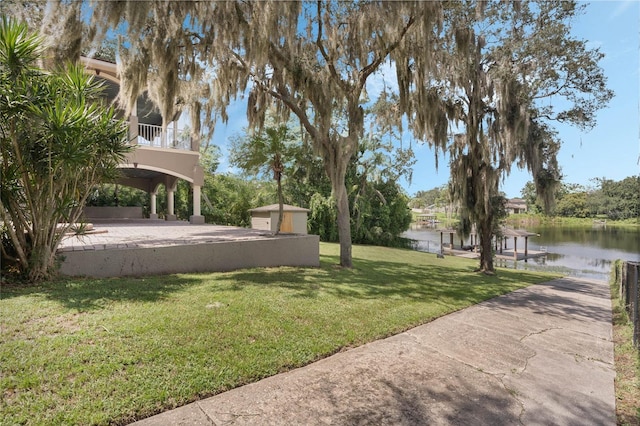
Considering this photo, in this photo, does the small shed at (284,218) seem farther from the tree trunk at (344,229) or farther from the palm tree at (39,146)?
the palm tree at (39,146)

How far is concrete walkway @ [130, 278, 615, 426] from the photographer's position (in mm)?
2246

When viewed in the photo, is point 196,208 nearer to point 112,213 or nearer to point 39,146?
point 112,213

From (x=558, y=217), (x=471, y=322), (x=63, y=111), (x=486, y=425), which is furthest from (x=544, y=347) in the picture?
(x=558, y=217)

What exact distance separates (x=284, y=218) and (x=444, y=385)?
41.0 ft

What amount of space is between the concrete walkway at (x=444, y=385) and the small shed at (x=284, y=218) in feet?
35.5

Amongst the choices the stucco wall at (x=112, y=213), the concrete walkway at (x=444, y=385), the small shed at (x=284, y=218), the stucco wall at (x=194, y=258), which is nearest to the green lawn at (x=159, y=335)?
the concrete walkway at (x=444, y=385)

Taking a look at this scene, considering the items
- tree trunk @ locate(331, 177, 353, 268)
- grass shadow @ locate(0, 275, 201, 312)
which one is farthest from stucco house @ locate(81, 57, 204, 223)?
grass shadow @ locate(0, 275, 201, 312)

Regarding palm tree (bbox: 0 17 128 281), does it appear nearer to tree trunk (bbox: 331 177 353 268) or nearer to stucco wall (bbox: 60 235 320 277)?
stucco wall (bbox: 60 235 320 277)

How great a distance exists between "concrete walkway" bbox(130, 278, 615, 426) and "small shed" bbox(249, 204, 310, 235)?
10834mm

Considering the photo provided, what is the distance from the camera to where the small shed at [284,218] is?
14477 mm

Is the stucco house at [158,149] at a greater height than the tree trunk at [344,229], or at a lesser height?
greater

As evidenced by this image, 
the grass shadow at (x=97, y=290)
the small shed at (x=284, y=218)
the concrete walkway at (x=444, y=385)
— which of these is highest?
the small shed at (x=284, y=218)

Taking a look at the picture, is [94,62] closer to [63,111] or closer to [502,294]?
[63,111]

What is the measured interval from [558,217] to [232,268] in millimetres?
74385
